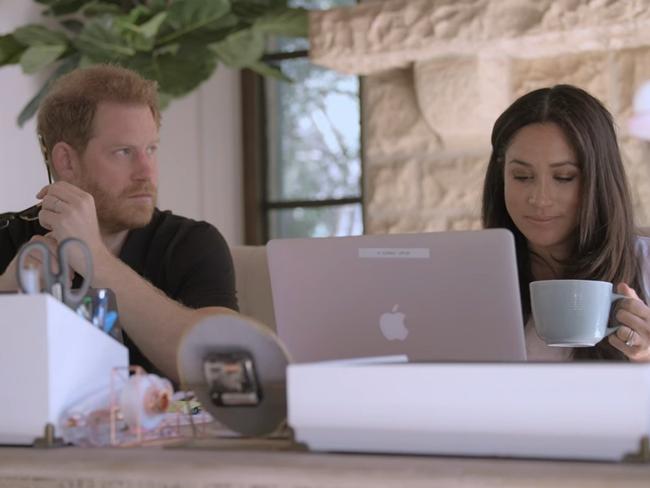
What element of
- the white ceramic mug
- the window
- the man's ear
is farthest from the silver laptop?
the window

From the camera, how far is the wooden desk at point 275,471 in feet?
2.46

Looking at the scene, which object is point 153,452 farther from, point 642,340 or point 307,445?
point 642,340

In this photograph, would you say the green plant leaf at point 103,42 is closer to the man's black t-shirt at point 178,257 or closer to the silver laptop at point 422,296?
the man's black t-shirt at point 178,257

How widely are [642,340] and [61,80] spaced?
1.30 m

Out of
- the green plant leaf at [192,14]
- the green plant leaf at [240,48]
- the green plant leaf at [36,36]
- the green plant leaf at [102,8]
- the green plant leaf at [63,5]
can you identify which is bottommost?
the green plant leaf at [240,48]

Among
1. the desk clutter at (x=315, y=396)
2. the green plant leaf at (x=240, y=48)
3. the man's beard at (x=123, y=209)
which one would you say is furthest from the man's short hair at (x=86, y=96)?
the green plant leaf at (x=240, y=48)

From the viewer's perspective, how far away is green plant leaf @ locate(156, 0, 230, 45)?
341cm

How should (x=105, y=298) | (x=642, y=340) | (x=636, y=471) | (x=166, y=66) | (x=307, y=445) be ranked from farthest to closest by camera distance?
(x=166, y=66) → (x=642, y=340) → (x=105, y=298) → (x=307, y=445) → (x=636, y=471)

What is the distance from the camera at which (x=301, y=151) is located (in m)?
4.27

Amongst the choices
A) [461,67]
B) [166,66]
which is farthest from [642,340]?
[166,66]

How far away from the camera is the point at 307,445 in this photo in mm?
894

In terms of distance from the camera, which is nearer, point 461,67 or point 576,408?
point 576,408

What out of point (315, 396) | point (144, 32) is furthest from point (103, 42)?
point (315, 396)

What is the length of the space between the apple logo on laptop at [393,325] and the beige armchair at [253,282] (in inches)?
37.1
